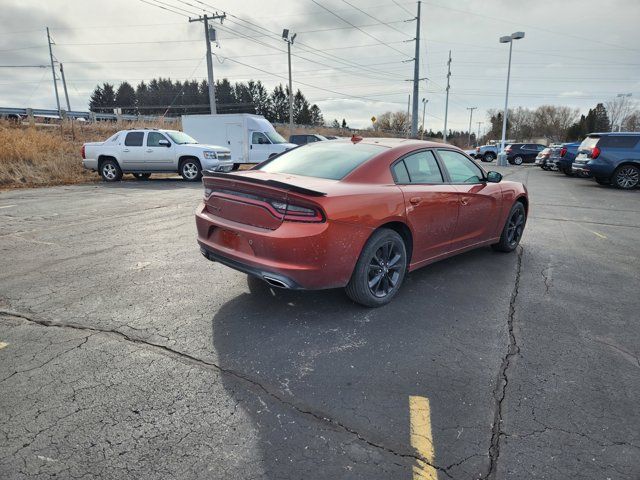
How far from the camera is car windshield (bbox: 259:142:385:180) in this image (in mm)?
3951

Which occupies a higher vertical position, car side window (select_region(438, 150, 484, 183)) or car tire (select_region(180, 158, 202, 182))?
car side window (select_region(438, 150, 484, 183))

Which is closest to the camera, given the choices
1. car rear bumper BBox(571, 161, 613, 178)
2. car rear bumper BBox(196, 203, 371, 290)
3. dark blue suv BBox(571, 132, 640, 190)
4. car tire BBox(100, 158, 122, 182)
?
car rear bumper BBox(196, 203, 371, 290)

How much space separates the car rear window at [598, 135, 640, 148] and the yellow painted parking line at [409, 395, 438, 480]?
50.8 feet

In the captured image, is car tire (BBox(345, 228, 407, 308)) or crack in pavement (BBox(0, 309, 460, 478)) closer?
crack in pavement (BBox(0, 309, 460, 478))

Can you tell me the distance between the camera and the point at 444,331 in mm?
3465

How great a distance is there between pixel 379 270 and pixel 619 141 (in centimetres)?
1454

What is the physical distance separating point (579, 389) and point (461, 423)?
3.12ft

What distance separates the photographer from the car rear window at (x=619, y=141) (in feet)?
45.9

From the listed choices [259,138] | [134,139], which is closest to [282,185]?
[134,139]

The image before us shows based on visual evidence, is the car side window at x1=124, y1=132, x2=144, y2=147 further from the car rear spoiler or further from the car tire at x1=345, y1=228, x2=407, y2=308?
the car tire at x1=345, y1=228, x2=407, y2=308

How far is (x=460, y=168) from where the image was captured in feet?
16.2

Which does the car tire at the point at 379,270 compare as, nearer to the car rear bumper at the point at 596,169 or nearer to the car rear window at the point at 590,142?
the car rear bumper at the point at 596,169

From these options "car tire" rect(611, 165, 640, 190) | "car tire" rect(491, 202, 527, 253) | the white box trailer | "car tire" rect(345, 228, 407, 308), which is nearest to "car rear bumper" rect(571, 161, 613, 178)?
"car tire" rect(611, 165, 640, 190)

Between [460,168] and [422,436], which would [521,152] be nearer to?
[460,168]
